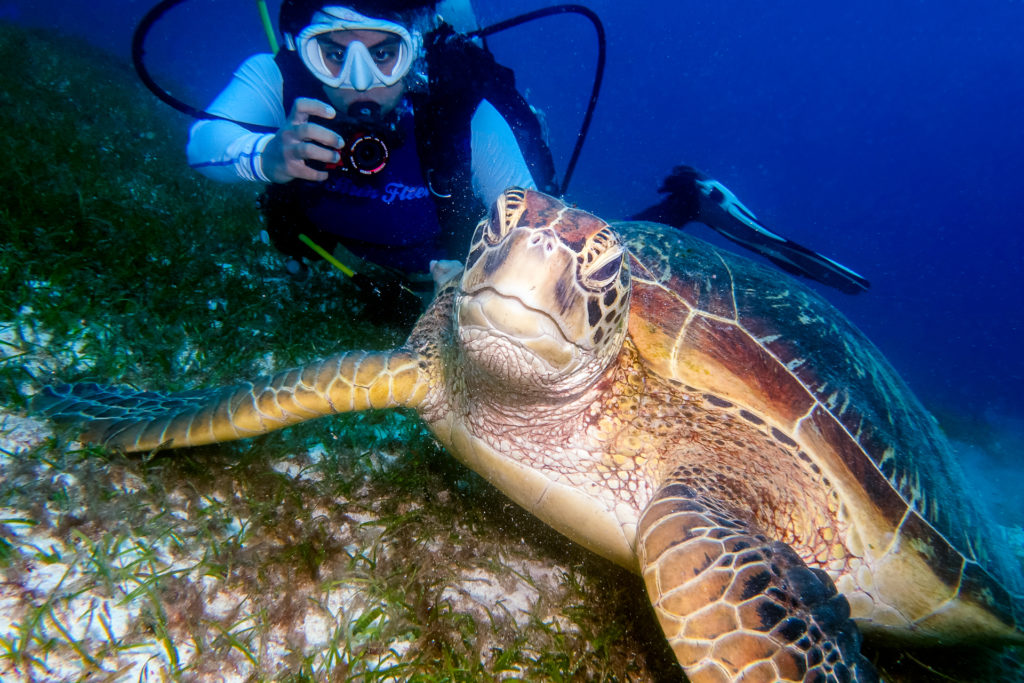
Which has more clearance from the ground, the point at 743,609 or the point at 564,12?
the point at 564,12

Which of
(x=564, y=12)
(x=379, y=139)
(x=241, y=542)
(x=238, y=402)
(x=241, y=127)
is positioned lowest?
(x=241, y=542)

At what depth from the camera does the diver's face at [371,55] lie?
3287 mm

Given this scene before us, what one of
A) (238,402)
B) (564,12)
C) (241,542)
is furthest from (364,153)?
(241,542)

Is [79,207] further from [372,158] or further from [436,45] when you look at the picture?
[436,45]

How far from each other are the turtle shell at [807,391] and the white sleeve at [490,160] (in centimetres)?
183

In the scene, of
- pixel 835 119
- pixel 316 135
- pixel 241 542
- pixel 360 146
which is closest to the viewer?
pixel 241 542

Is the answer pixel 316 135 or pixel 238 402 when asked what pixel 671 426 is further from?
pixel 316 135

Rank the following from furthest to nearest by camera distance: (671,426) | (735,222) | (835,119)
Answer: (835,119)
(735,222)
(671,426)

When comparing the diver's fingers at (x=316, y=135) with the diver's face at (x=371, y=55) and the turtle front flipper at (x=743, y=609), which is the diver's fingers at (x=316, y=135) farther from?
the turtle front flipper at (x=743, y=609)

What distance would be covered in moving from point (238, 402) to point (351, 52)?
261 centimetres

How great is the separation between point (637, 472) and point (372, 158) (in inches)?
106

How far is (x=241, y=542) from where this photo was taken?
5.82 ft

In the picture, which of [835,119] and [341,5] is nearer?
[341,5]

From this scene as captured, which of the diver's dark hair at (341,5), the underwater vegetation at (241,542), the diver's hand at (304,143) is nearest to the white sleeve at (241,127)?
the diver's hand at (304,143)
